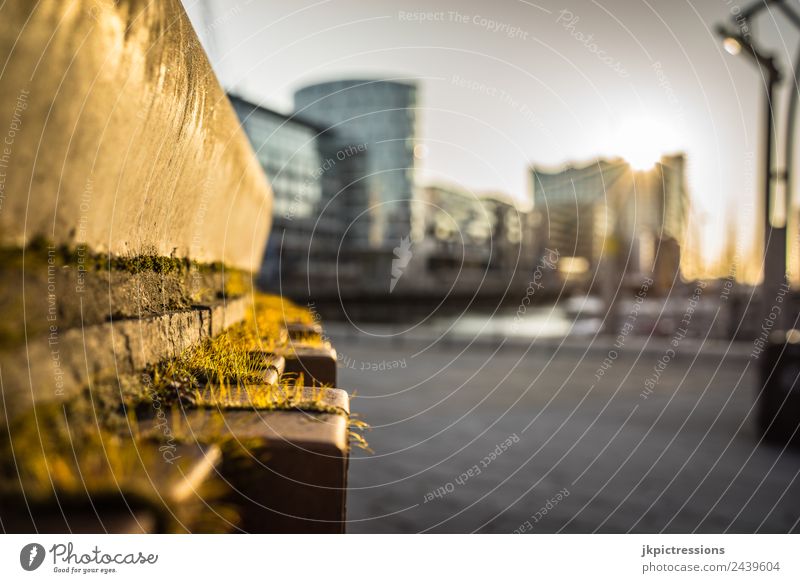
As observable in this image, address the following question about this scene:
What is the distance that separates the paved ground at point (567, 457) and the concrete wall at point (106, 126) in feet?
3.04

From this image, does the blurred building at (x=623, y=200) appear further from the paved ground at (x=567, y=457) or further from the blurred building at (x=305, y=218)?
the blurred building at (x=305, y=218)

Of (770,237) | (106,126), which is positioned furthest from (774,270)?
(106,126)

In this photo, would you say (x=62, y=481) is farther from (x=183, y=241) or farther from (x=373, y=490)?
(x=373, y=490)

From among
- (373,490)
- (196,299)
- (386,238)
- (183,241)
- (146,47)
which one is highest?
(386,238)

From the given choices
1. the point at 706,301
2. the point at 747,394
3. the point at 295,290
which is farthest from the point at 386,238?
the point at 747,394

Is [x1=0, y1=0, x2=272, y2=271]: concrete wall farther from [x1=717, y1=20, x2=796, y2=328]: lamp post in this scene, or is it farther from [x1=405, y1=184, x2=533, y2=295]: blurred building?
[x1=405, y1=184, x2=533, y2=295]: blurred building

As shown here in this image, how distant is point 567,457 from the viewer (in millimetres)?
7078

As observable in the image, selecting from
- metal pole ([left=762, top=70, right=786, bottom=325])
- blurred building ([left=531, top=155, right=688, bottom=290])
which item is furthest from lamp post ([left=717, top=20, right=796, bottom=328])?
blurred building ([left=531, top=155, right=688, bottom=290])

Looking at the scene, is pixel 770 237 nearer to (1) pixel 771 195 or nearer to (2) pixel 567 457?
(1) pixel 771 195

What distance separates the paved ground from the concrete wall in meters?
0.93

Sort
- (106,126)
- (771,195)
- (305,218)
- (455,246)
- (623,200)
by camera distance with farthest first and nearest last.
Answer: (455,246) → (305,218) → (623,200) → (771,195) → (106,126)

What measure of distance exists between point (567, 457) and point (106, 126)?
6648 mm
